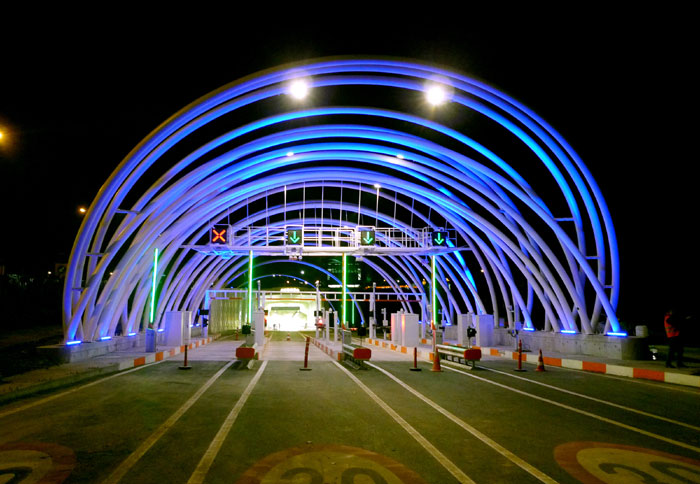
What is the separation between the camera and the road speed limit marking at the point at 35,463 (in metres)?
5.18

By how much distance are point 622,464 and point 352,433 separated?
131 inches

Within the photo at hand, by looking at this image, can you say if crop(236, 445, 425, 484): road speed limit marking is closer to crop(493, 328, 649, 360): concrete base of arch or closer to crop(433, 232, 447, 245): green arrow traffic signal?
crop(493, 328, 649, 360): concrete base of arch

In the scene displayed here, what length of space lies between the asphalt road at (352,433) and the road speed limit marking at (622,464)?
24mm

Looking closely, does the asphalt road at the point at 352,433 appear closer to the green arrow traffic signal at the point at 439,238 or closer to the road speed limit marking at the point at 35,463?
the road speed limit marking at the point at 35,463

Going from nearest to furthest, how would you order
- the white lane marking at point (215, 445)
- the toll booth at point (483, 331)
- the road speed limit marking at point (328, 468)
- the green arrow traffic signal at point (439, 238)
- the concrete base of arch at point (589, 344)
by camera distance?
1. the road speed limit marking at point (328, 468)
2. the white lane marking at point (215, 445)
3. the concrete base of arch at point (589, 344)
4. the green arrow traffic signal at point (439, 238)
5. the toll booth at point (483, 331)

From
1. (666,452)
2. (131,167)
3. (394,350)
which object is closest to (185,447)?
(666,452)

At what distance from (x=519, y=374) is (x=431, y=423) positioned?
8.09 metres

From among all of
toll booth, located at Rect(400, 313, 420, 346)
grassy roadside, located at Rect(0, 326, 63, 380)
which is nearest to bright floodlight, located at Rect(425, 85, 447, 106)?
toll booth, located at Rect(400, 313, 420, 346)

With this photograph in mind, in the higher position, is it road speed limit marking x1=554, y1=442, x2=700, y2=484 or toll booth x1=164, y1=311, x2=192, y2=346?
toll booth x1=164, y1=311, x2=192, y2=346

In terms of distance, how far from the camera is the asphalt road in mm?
5445

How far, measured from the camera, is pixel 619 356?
62.2ft

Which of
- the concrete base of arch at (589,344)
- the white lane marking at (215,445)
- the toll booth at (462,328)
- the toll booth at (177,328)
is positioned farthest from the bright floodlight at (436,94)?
the toll booth at (177,328)

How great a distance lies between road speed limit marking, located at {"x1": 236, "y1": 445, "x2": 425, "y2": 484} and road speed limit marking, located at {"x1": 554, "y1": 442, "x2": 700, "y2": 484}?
1879 mm

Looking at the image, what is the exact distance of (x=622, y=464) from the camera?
579 centimetres
